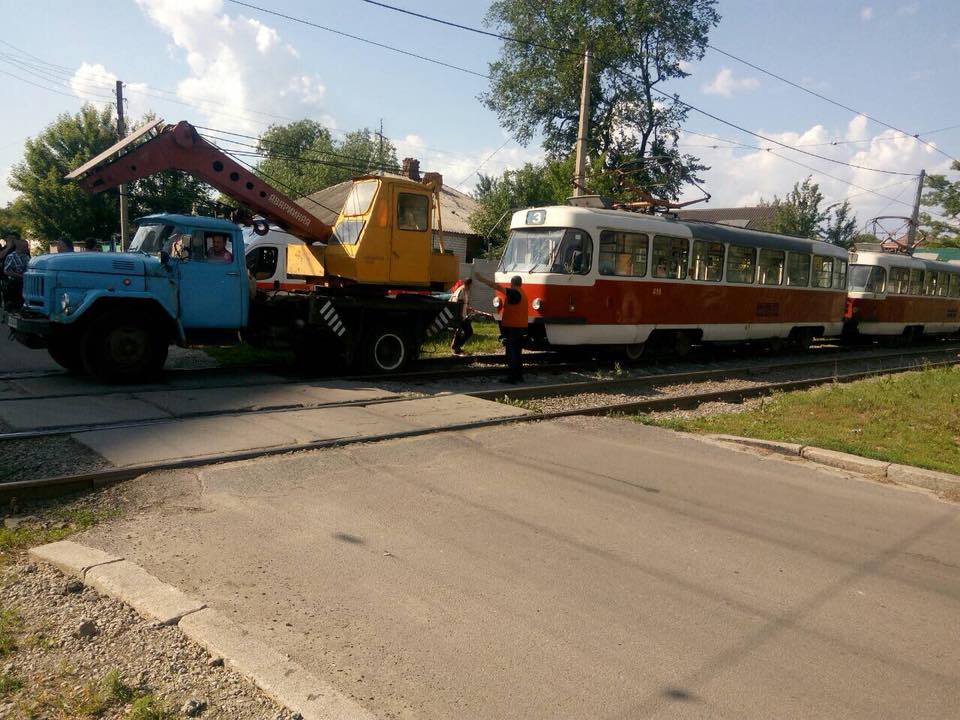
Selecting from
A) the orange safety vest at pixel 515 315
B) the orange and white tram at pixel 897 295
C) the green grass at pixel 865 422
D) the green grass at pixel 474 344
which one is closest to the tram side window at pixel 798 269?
the orange and white tram at pixel 897 295

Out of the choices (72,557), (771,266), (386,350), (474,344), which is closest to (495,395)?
(386,350)

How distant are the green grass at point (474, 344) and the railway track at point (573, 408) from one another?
450 cm

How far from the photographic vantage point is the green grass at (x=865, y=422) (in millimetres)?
8469

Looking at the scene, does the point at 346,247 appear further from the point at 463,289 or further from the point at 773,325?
the point at 773,325

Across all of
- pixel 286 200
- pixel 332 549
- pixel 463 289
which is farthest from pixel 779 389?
pixel 332 549

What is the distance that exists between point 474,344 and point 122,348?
9.09 metres

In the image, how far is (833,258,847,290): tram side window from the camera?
783 inches

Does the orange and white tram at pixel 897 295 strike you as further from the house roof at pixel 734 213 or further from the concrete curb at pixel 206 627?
the house roof at pixel 734 213

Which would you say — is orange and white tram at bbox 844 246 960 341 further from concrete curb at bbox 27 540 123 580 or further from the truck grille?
concrete curb at bbox 27 540 123 580

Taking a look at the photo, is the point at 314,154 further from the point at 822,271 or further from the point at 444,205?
the point at 822,271

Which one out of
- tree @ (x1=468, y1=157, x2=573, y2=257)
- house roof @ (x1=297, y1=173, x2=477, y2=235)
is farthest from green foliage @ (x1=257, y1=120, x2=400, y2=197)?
tree @ (x1=468, y1=157, x2=573, y2=257)

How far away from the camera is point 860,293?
22.4 meters

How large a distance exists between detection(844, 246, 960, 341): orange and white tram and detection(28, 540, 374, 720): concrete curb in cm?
2245

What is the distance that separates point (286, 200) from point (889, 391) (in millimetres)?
10854
